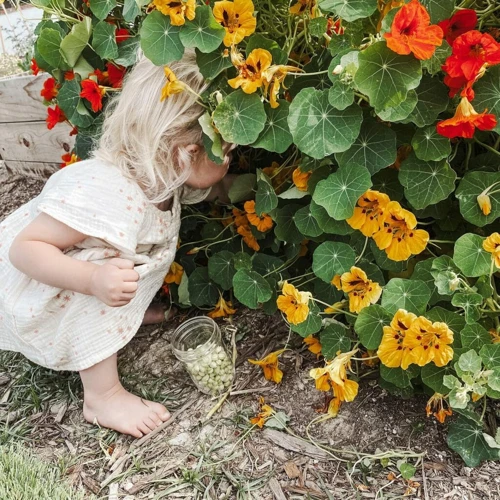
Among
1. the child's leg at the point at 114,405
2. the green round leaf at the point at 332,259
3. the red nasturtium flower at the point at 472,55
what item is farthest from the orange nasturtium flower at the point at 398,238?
the child's leg at the point at 114,405

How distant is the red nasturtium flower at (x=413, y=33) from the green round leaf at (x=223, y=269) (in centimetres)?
95

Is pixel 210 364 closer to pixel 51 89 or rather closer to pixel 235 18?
pixel 235 18

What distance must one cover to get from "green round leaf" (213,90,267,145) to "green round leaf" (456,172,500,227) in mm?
494

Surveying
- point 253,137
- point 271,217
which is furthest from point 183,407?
point 253,137

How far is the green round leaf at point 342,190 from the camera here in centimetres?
127

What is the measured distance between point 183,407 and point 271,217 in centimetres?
63

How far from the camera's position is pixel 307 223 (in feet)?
Answer: 4.81

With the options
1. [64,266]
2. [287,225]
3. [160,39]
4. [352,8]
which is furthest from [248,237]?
[352,8]

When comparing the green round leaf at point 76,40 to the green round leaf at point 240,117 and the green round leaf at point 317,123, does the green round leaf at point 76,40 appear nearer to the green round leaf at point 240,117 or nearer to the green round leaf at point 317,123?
the green round leaf at point 240,117

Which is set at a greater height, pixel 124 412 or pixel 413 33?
pixel 413 33

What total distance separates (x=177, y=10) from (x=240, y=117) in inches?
10.6

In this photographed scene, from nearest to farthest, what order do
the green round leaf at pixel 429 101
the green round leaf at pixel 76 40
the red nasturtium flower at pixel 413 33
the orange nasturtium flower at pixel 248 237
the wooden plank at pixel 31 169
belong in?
the red nasturtium flower at pixel 413 33, the green round leaf at pixel 429 101, the green round leaf at pixel 76 40, the orange nasturtium flower at pixel 248 237, the wooden plank at pixel 31 169

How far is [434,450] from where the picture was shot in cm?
141

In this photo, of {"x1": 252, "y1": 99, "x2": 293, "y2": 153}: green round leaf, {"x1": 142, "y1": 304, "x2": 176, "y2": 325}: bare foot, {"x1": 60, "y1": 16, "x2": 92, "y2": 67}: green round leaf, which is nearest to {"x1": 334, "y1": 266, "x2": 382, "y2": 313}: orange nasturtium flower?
{"x1": 252, "y1": 99, "x2": 293, "y2": 153}: green round leaf
